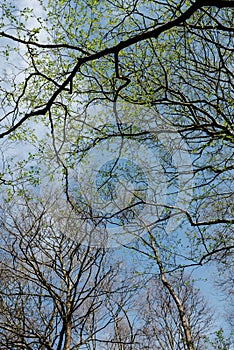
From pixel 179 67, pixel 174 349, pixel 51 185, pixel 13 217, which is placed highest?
pixel 179 67

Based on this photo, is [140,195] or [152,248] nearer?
[140,195]

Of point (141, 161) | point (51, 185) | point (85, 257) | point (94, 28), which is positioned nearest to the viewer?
point (141, 161)

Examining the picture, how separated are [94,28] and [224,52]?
1984 millimetres

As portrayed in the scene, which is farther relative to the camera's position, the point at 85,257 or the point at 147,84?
the point at 85,257

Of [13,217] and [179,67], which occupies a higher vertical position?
[179,67]

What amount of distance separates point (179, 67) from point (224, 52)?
738 mm

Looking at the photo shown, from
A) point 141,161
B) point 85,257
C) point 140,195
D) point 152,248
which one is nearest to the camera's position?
point 141,161

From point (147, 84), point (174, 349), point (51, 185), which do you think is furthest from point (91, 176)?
point (174, 349)

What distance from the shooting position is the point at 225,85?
5.80 meters

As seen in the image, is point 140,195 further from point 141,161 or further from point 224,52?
point 224,52

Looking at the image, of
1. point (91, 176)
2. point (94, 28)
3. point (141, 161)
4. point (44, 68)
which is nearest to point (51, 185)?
point (91, 176)

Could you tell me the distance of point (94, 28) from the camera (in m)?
5.41

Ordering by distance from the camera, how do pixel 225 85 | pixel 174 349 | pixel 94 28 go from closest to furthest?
pixel 94 28 < pixel 225 85 < pixel 174 349

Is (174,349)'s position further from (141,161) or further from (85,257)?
(141,161)
